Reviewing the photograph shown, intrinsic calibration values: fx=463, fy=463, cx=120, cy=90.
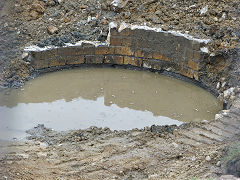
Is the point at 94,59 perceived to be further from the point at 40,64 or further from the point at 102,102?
the point at 102,102

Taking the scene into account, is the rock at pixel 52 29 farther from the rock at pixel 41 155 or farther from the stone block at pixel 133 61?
the rock at pixel 41 155

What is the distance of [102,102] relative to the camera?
841 cm

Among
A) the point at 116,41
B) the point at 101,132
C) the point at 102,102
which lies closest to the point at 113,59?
Result: the point at 116,41

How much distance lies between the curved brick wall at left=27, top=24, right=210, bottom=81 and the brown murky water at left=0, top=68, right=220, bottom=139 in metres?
0.25

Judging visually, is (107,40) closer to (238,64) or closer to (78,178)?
(238,64)

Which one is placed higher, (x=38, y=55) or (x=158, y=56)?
(x=158, y=56)

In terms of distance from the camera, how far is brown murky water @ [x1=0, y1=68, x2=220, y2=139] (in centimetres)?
768

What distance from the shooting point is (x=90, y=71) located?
9688 mm

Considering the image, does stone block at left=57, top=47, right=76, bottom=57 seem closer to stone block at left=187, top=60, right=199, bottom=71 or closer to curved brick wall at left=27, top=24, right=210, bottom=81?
curved brick wall at left=27, top=24, right=210, bottom=81

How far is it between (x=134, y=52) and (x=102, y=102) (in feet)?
6.02

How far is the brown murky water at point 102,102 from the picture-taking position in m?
7.68

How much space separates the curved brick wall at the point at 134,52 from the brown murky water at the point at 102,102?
0.25 m

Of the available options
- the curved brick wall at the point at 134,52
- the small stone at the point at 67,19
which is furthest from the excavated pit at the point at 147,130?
the small stone at the point at 67,19

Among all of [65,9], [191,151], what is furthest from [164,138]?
[65,9]
